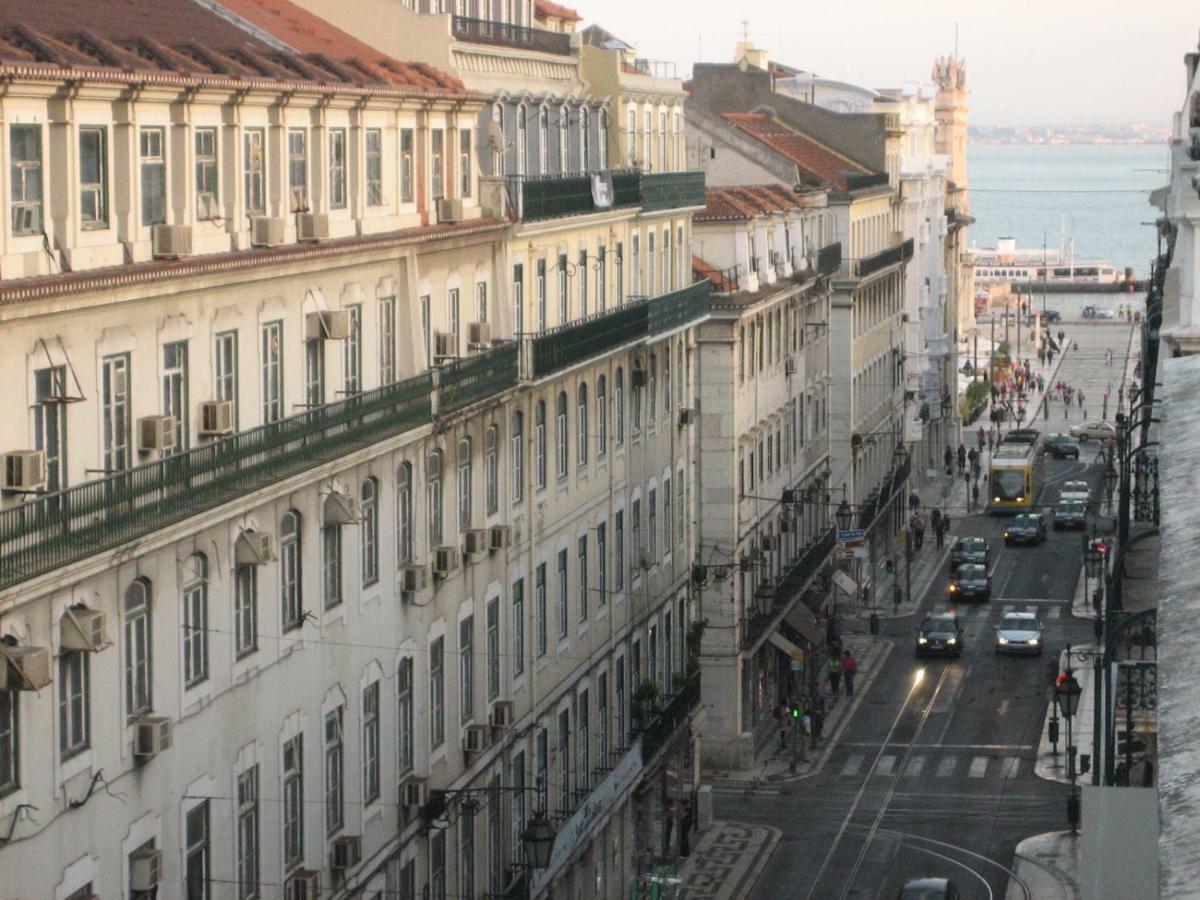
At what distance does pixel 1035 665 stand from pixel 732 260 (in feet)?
57.3

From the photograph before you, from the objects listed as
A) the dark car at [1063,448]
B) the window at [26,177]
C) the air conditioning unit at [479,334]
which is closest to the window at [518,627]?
the air conditioning unit at [479,334]

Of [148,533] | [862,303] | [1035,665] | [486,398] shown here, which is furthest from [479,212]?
[862,303]

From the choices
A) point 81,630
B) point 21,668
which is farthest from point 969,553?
point 21,668

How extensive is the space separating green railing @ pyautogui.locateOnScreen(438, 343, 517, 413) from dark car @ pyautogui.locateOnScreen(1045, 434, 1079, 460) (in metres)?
91.3

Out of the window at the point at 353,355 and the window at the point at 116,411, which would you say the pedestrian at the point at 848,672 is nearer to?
the window at the point at 353,355

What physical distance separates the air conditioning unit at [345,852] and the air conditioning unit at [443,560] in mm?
5052

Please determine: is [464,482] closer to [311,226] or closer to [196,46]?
[311,226]

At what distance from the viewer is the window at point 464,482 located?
38.4 m

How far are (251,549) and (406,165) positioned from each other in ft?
27.8

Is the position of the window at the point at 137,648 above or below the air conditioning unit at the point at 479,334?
below

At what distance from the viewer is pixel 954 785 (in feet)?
194

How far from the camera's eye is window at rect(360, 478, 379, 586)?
1324 inches

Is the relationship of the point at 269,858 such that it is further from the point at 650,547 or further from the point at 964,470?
the point at 964,470

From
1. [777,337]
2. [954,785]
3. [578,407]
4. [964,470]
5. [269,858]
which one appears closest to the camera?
[269,858]
